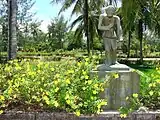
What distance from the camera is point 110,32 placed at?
671 centimetres

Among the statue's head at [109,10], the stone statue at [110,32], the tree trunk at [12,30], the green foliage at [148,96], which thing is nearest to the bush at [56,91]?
the stone statue at [110,32]

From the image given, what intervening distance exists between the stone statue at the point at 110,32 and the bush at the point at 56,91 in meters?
0.40

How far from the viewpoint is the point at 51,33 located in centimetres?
5200

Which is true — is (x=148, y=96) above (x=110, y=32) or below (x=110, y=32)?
below

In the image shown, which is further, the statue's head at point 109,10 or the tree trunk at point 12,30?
the tree trunk at point 12,30

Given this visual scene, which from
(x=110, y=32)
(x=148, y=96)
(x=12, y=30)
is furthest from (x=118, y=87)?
(x=12, y=30)

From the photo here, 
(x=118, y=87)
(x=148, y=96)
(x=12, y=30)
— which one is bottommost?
(x=148, y=96)

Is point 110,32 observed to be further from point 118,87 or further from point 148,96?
point 148,96

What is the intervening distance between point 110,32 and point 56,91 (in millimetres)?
1604

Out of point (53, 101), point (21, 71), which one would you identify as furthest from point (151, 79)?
point (21, 71)

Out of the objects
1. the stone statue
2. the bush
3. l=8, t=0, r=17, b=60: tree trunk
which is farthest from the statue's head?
l=8, t=0, r=17, b=60: tree trunk

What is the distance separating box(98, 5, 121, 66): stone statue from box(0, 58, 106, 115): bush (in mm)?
403

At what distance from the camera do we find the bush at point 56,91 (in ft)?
19.0

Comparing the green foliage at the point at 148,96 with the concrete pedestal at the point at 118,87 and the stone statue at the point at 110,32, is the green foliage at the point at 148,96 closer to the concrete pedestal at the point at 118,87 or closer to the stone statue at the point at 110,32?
the concrete pedestal at the point at 118,87
